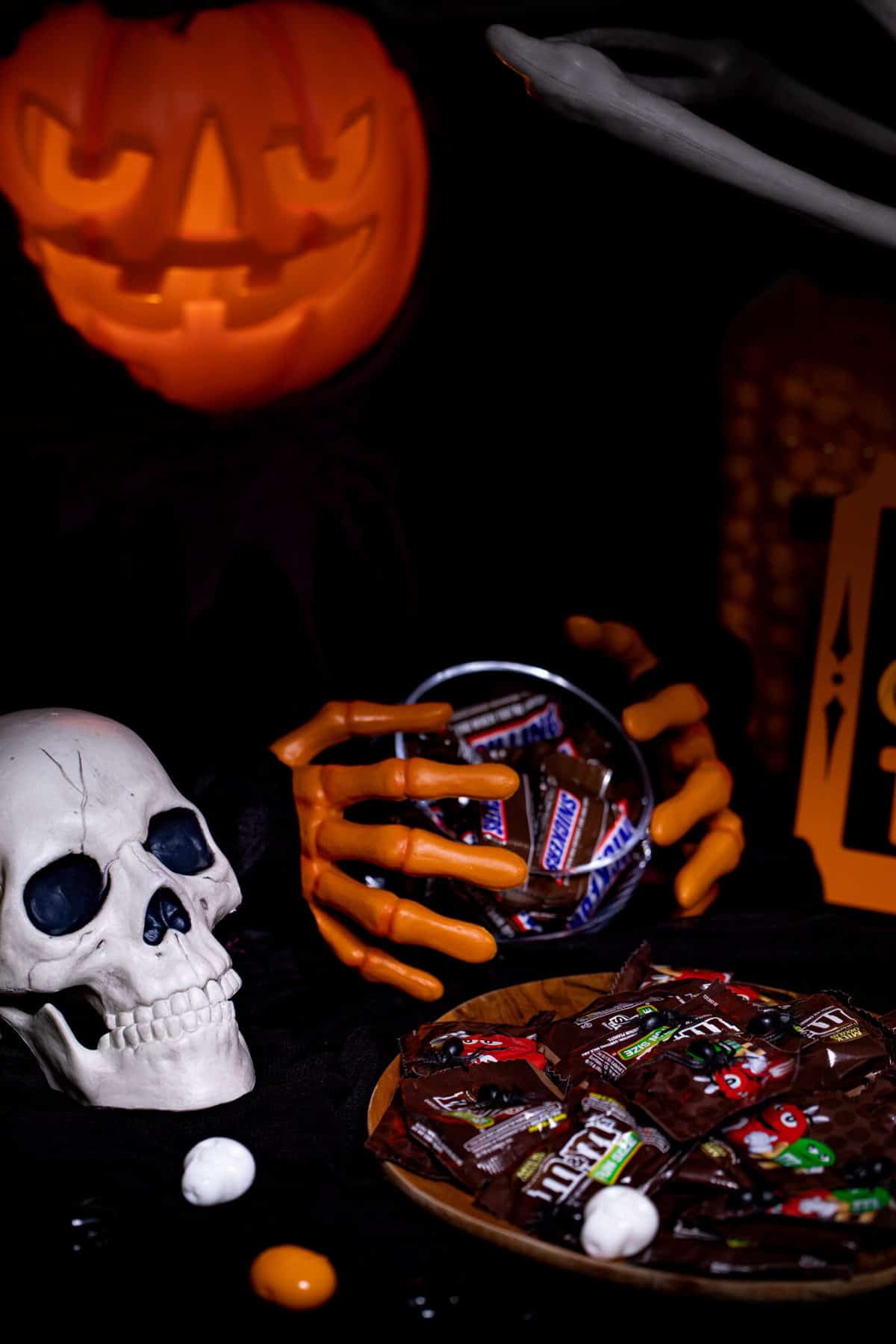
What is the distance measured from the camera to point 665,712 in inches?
49.3

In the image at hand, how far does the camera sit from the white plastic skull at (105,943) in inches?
36.9

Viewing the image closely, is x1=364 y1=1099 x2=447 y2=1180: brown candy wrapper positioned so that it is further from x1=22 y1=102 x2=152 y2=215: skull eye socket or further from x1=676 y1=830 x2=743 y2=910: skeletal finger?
x1=22 y1=102 x2=152 y2=215: skull eye socket

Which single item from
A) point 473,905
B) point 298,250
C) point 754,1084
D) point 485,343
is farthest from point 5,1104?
point 485,343

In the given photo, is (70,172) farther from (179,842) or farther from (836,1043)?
(836,1043)

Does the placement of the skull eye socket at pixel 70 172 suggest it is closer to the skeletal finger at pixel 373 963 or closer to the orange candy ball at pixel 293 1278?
the skeletal finger at pixel 373 963

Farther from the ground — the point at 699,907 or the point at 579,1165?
the point at 579,1165

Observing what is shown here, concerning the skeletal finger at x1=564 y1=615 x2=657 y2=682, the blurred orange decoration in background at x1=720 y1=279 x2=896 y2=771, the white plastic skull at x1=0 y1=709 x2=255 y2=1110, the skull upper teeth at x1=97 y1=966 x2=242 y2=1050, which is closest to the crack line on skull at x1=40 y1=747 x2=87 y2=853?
the white plastic skull at x1=0 y1=709 x2=255 y2=1110

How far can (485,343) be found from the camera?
141cm

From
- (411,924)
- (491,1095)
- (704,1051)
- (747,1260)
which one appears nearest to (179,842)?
(411,924)

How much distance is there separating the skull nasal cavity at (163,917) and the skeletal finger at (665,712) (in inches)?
17.4

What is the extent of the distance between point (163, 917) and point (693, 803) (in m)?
0.48

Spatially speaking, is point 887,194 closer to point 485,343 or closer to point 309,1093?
point 485,343

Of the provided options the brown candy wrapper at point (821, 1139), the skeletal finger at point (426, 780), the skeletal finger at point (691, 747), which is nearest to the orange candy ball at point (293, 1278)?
the brown candy wrapper at point (821, 1139)

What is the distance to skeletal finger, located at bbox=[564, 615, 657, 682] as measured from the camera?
1.34 metres
